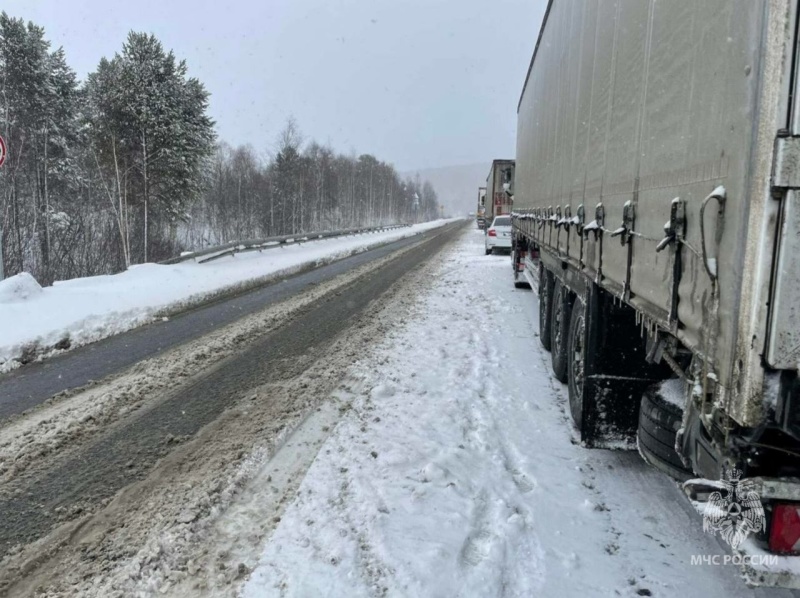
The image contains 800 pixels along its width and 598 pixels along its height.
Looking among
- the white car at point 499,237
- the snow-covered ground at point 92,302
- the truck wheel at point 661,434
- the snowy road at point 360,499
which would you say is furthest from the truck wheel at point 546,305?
the white car at point 499,237

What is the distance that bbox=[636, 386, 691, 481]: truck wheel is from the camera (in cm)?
243

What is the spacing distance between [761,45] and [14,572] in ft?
13.0

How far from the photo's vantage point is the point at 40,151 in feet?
93.6

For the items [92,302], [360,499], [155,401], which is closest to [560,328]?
[360,499]

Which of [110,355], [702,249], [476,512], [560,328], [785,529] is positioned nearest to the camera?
[785,529]

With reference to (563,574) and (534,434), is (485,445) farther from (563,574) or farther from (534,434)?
(563,574)

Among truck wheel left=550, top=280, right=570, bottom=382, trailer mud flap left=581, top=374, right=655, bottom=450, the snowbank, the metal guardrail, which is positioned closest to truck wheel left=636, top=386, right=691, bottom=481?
trailer mud flap left=581, top=374, right=655, bottom=450

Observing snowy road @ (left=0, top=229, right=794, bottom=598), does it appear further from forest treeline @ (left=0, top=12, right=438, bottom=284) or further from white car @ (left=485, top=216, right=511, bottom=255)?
forest treeline @ (left=0, top=12, right=438, bottom=284)

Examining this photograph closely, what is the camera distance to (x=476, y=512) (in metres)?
3.29

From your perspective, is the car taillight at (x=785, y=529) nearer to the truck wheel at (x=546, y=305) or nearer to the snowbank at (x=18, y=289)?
the truck wheel at (x=546, y=305)

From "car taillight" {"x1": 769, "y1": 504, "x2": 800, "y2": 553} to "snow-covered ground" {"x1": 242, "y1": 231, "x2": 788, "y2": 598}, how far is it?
1.01 m

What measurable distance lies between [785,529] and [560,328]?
13.3 feet

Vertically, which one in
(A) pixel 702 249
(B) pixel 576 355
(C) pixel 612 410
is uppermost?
(A) pixel 702 249

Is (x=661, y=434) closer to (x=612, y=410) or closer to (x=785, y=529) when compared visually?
(x=785, y=529)
